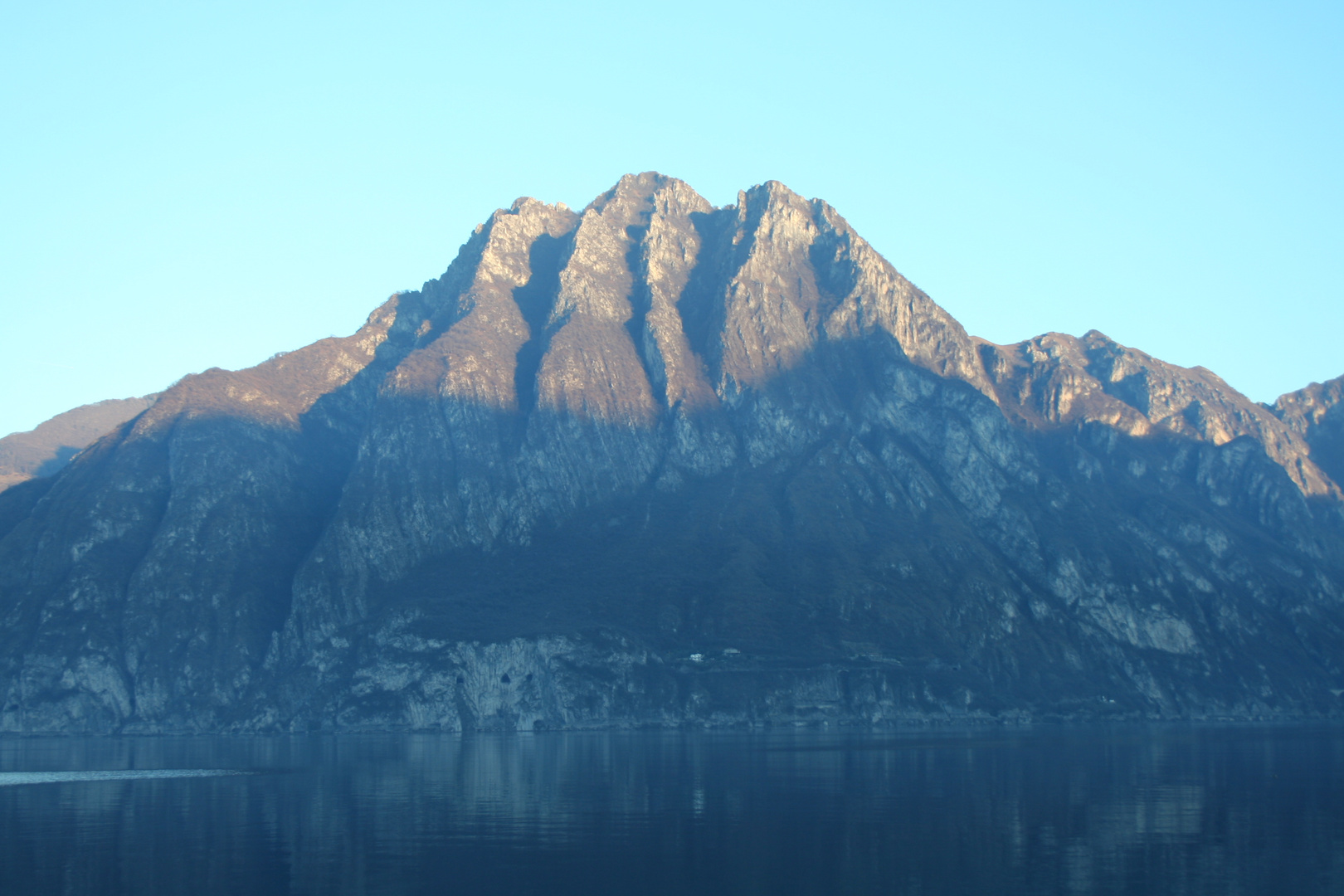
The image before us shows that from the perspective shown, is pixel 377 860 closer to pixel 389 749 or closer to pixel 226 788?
pixel 226 788

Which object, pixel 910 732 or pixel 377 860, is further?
pixel 910 732

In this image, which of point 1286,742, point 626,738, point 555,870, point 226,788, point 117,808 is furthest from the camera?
point 626,738

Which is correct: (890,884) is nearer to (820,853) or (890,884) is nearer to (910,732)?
(820,853)

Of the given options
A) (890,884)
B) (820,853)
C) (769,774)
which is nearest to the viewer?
(890,884)

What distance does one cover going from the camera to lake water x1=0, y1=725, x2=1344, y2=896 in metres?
56.5

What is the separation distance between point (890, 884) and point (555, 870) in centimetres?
1619

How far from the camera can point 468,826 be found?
7400cm

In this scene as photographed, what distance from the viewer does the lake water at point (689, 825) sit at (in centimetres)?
5647

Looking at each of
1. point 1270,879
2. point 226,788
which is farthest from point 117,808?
point 1270,879

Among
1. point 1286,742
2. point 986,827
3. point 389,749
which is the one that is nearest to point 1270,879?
point 986,827

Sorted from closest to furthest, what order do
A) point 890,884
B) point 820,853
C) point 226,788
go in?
point 890,884
point 820,853
point 226,788

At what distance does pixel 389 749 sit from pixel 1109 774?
98.6 meters

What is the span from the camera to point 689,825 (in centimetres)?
7394

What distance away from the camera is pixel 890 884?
54.7 metres
